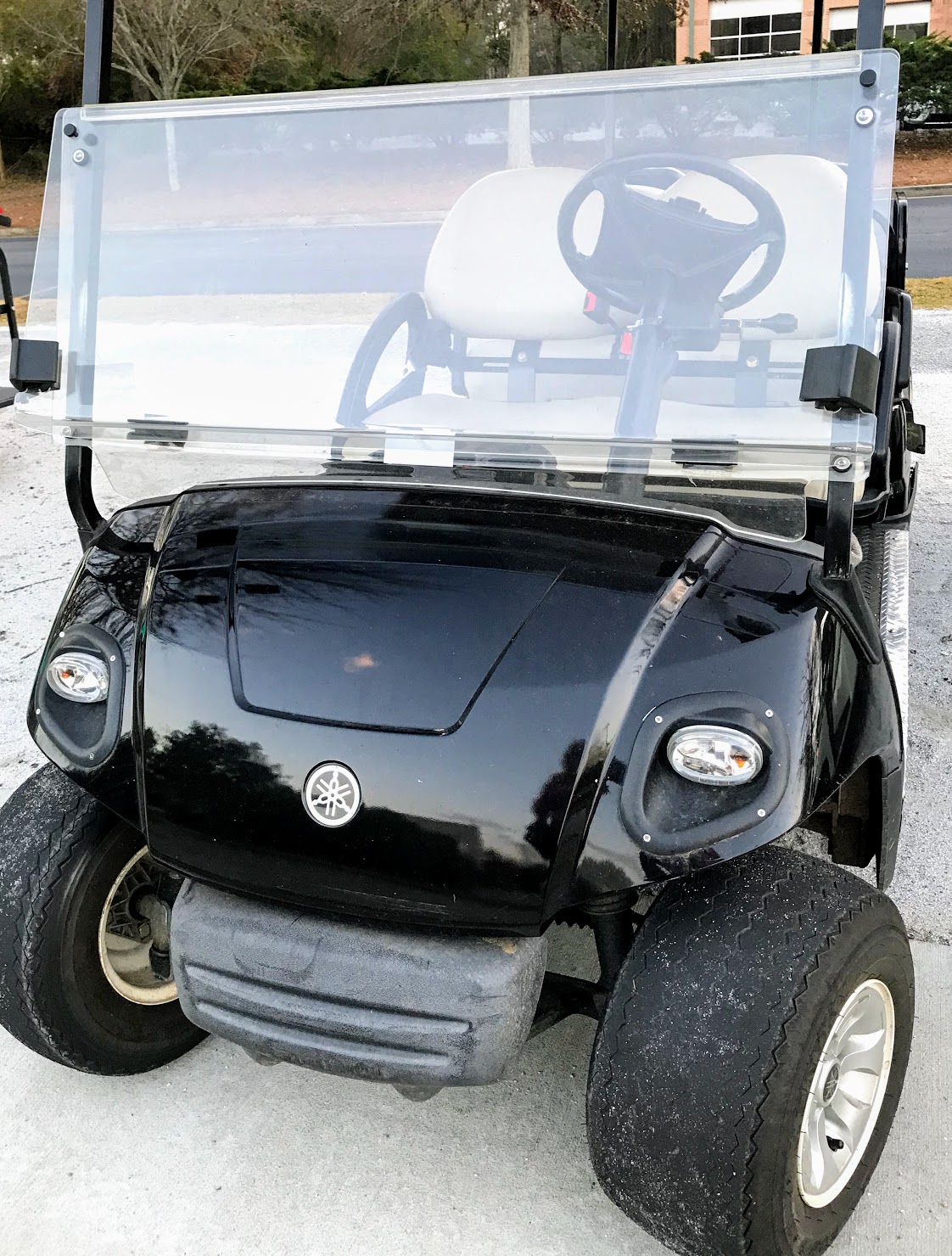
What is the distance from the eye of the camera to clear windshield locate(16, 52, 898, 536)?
5.94ft

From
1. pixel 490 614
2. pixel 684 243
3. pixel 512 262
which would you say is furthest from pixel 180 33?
pixel 490 614

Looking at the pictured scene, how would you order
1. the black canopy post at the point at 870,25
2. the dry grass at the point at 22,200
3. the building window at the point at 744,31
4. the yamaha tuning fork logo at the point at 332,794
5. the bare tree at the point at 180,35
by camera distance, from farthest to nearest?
1. the dry grass at the point at 22,200
2. the bare tree at the point at 180,35
3. the building window at the point at 744,31
4. the black canopy post at the point at 870,25
5. the yamaha tuning fork logo at the point at 332,794

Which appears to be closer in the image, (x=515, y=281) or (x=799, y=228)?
(x=799, y=228)

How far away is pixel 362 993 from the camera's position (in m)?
1.55

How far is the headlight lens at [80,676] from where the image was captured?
5.83ft

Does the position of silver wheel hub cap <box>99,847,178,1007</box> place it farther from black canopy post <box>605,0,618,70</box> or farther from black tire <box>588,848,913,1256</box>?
black canopy post <box>605,0,618,70</box>

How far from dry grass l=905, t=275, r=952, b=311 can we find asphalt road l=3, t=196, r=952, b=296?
599cm

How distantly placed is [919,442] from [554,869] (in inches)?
89.1

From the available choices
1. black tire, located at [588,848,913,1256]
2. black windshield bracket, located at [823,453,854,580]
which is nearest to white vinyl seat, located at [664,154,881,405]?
black windshield bracket, located at [823,453,854,580]

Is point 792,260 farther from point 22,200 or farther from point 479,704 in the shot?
point 22,200

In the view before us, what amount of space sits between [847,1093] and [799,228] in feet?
4.15

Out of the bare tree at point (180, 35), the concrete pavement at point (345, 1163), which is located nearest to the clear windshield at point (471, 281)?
the concrete pavement at point (345, 1163)

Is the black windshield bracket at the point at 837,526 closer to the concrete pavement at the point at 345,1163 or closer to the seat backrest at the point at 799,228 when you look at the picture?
the seat backrest at the point at 799,228

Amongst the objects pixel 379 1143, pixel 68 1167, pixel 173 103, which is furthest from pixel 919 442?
pixel 68 1167
